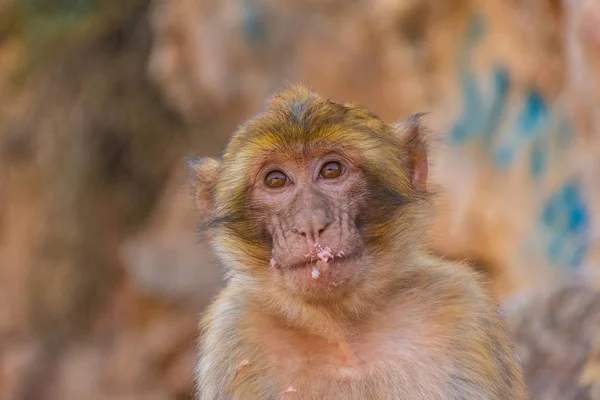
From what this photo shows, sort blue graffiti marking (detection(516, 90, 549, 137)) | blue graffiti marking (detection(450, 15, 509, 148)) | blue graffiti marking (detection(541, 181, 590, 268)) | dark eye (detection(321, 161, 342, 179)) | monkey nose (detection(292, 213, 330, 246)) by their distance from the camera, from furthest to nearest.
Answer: blue graffiti marking (detection(450, 15, 509, 148))
blue graffiti marking (detection(516, 90, 549, 137))
blue graffiti marking (detection(541, 181, 590, 268))
dark eye (detection(321, 161, 342, 179))
monkey nose (detection(292, 213, 330, 246))

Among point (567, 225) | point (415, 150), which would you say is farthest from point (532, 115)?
point (415, 150)

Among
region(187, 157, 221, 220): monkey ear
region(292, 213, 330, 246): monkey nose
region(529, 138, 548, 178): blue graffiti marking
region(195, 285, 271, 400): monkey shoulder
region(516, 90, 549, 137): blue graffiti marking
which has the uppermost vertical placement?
region(516, 90, 549, 137): blue graffiti marking

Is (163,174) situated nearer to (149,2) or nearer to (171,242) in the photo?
(171,242)

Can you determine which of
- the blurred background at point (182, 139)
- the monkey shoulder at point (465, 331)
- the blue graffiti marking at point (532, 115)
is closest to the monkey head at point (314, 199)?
A: the monkey shoulder at point (465, 331)

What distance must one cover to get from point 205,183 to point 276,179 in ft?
1.28

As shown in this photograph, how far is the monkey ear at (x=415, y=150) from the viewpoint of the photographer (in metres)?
3.03

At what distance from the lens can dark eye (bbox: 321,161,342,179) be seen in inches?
108

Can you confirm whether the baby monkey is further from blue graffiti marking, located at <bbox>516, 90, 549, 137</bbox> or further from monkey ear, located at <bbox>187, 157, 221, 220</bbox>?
blue graffiti marking, located at <bbox>516, 90, 549, 137</bbox>

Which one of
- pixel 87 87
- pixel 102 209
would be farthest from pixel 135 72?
pixel 102 209

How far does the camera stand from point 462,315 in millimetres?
2855

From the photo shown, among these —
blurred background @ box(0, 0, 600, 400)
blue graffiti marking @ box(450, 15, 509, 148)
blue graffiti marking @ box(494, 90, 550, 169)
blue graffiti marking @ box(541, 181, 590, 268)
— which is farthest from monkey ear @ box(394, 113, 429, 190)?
blue graffiti marking @ box(450, 15, 509, 148)

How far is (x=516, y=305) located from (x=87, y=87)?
19.0ft

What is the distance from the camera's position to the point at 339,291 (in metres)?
2.69

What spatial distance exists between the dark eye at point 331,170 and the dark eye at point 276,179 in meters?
0.11
